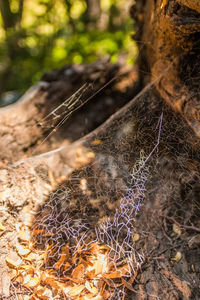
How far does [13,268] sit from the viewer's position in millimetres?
1519

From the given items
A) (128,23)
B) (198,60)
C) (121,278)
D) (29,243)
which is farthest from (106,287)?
(128,23)

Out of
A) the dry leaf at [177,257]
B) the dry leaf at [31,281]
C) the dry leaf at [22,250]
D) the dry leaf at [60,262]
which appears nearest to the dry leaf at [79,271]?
the dry leaf at [60,262]

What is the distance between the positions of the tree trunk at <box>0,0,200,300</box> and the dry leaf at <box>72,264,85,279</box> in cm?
19

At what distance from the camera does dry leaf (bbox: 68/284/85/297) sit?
1.46 m

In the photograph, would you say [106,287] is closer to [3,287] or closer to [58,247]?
[58,247]

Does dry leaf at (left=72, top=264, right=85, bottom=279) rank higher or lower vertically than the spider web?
lower

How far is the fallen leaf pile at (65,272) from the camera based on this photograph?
1464 mm

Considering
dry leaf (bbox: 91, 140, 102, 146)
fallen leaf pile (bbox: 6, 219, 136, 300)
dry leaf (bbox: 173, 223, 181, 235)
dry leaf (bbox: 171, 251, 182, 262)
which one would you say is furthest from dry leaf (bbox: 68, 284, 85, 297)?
dry leaf (bbox: 91, 140, 102, 146)

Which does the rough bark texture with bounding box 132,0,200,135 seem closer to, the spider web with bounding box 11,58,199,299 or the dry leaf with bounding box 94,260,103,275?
the spider web with bounding box 11,58,199,299

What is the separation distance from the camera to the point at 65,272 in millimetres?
1548

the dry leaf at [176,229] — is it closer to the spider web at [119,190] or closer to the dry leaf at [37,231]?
the spider web at [119,190]

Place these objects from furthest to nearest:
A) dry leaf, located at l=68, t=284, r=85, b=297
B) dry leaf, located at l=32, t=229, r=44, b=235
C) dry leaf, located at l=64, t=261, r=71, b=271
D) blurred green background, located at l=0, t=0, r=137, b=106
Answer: blurred green background, located at l=0, t=0, r=137, b=106 → dry leaf, located at l=32, t=229, r=44, b=235 → dry leaf, located at l=64, t=261, r=71, b=271 → dry leaf, located at l=68, t=284, r=85, b=297

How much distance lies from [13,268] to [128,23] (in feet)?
19.6

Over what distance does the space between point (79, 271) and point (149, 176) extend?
87 cm
